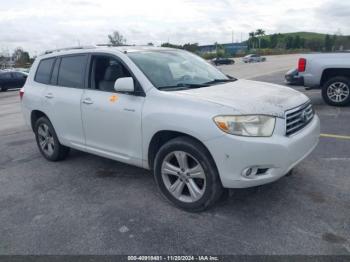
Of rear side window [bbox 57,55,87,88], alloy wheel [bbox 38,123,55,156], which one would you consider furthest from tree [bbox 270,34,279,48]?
rear side window [bbox 57,55,87,88]

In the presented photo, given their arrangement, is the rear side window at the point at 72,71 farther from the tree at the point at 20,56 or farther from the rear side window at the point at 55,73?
the tree at the point at 20,56

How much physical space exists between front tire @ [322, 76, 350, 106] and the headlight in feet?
21.0

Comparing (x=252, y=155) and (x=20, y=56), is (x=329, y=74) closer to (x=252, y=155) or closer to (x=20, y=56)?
(x=252, y=155)

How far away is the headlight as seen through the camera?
128 inches

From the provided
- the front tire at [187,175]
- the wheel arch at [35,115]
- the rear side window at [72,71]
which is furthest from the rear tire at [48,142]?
the front tire at [187,175]

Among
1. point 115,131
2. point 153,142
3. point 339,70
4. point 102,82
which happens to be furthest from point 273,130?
point 339,70

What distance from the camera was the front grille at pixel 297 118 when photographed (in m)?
3.49

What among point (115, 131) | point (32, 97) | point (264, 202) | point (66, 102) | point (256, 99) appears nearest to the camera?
point (256, 99)

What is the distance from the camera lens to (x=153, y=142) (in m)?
3.89

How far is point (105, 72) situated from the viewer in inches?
179

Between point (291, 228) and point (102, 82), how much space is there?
9.29 feet

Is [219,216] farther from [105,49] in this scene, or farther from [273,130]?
[105,49]

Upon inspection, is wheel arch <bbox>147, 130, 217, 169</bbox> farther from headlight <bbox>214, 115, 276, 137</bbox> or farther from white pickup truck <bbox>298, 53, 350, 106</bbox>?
white pickup truck <bbox>298, 53, 350, 106</bbox>

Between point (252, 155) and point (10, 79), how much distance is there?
25.1 m
